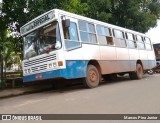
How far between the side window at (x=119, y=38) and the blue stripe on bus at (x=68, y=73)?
3694 mm

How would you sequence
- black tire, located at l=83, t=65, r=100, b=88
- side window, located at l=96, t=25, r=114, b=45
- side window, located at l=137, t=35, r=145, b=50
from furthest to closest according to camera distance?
side window, located at l=137, t=35, r=145, b=50 → side window, located at l=96, t=25, r=114, b=45 → black tire, located at l=83, t=65, r=100, b=88

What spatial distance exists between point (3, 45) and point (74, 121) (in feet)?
43.9

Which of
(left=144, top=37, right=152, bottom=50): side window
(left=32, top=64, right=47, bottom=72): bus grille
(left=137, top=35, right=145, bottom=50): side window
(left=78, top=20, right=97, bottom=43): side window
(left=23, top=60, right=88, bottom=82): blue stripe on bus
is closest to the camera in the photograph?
(left=23, top=60, right=88, bottom=82): blue stripe on bus

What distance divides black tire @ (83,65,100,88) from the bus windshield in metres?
1.99

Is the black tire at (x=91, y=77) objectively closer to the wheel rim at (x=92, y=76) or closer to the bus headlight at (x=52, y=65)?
the wheel rim at (x=92, y=76)

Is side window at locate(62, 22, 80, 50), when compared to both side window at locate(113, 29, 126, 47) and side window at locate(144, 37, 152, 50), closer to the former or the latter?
side window at locate(113, 29, 126, 47)

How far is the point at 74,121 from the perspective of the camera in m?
5.56

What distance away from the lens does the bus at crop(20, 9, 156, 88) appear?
9.83m

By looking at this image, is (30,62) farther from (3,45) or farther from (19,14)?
(3,45)

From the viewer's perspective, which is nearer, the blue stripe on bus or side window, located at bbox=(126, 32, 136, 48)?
the blue stripe on bus

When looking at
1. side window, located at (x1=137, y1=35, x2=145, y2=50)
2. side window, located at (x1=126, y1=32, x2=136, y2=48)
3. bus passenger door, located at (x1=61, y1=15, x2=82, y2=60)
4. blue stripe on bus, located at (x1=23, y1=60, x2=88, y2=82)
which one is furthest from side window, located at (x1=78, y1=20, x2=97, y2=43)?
side window, located at (x1=137, y1=35, x2=145, y2=50)

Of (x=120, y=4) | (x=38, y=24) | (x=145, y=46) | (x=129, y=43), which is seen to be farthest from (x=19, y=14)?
(x=120, y=4)

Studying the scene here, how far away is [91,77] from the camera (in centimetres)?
1125

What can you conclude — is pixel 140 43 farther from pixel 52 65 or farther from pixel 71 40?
pixel 52 65
